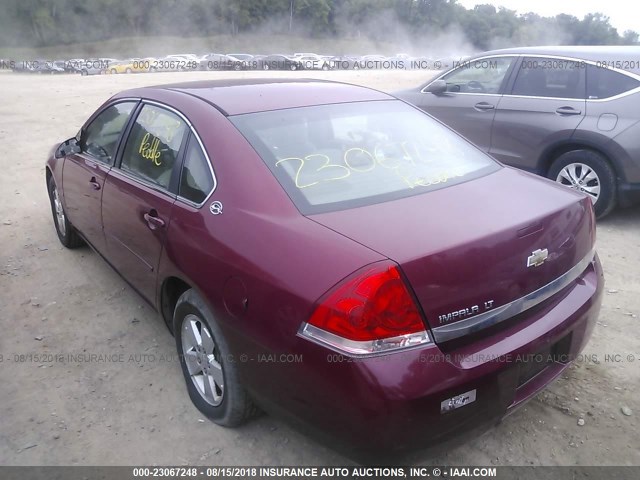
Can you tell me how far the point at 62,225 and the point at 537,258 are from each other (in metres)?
4.10

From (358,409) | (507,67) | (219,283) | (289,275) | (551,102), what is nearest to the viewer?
(358,409)

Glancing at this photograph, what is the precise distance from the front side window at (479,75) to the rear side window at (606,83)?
0.93 m

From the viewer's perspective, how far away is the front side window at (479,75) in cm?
597

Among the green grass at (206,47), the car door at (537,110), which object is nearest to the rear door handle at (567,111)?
the car door at (537,110)

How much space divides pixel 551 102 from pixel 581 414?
3.73 meters

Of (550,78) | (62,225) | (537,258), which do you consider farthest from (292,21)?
(537,258)

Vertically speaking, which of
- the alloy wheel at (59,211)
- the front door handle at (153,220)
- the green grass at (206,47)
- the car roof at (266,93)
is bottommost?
the green grass at (206,47)

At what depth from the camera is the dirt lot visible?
248 cm

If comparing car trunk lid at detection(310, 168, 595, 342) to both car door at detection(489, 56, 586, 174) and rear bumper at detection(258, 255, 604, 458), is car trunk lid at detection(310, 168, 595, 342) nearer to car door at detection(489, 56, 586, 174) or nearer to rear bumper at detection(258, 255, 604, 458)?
rear bumper at detection(258, 255, 604, 458)

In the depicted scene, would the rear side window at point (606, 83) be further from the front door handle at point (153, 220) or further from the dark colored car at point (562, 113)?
the front door handle at point (153, 220)

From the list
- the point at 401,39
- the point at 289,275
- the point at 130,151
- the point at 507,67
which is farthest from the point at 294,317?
the point at 401,39

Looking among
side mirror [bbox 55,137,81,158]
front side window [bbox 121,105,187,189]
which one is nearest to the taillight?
front side window [bbox 121,105,187,189]

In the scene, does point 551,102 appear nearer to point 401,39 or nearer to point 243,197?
point 243,197

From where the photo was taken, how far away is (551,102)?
5445 millimetres
